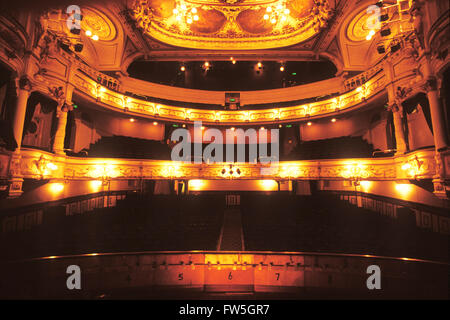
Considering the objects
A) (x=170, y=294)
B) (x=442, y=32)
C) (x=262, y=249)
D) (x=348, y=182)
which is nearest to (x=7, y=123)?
(x=170, y=294)

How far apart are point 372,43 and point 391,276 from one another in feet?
33.7

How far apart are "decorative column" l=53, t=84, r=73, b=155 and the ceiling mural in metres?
4.91

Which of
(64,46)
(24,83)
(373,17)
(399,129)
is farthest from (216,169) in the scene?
(373,17)

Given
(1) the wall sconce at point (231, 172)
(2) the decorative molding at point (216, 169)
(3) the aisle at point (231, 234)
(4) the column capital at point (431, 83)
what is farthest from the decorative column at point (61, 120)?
(4) the column capital at point (431, 83)

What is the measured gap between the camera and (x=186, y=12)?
8.91 m

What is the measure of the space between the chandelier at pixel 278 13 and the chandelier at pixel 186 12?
3342 millimetres

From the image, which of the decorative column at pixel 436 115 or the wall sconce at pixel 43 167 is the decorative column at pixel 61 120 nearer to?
the wall sconce at pixel 43 167

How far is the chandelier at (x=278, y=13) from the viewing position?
8.59 meters

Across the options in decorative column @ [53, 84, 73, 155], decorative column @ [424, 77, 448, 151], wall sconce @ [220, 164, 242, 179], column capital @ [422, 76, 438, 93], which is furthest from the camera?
wall sconce @ [220, 164, 242, 179]

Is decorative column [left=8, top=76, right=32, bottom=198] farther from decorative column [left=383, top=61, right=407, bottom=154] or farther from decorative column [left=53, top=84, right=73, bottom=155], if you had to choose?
decorative column [left=383, top=61, right=407, bottom=154]

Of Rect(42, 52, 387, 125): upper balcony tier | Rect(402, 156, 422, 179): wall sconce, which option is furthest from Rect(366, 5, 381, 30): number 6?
Rect(402, 156, 422, 179): wall sconce

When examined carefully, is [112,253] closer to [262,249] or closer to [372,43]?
[262,249]

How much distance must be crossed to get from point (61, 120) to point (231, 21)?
8.81 metres

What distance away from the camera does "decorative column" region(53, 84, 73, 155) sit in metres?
6.33
